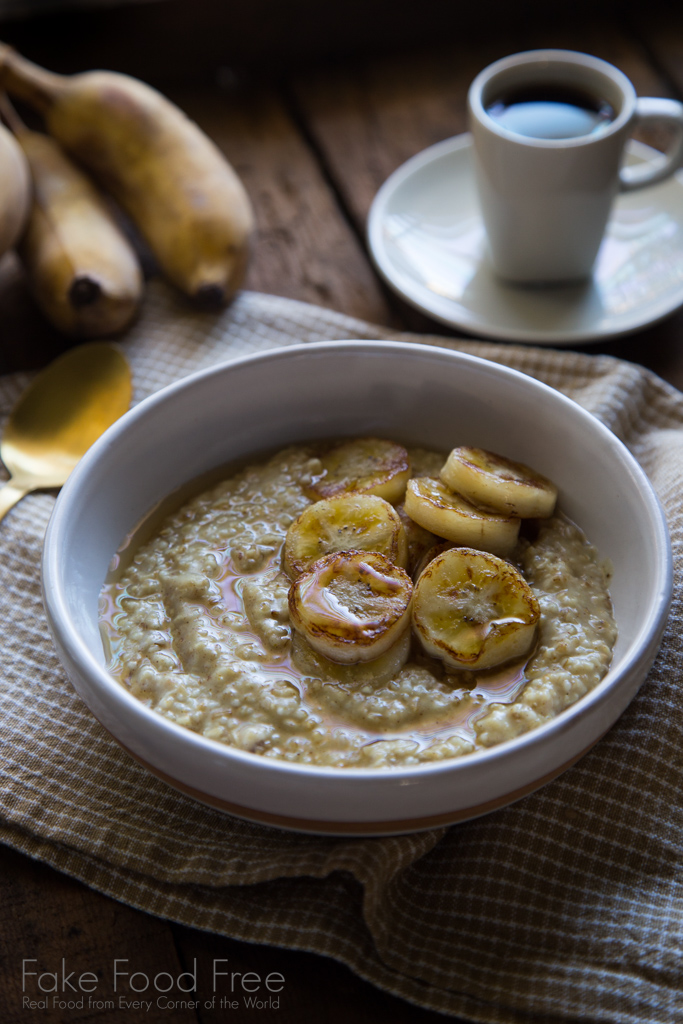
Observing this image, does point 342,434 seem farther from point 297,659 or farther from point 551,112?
point 551,112

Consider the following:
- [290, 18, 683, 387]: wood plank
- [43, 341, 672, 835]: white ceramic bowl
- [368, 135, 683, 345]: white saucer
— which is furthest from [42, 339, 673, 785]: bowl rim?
[290, 18, 683, 387]: wood plank

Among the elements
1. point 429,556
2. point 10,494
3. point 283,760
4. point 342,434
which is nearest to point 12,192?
point 10,494

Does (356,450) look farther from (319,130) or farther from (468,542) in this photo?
(319,130)

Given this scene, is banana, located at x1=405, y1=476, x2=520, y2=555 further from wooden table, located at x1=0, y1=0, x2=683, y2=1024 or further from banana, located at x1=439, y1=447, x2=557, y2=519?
wooden table, located at x1=0, y1=0, x2=683, y2=1024

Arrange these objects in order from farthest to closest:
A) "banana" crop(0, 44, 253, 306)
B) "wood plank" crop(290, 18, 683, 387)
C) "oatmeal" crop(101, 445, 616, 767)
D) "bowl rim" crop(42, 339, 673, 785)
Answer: "wood plank" crop(290, 18, 683, 387) → "banana" crop(0, 44, 253, 306) → "oatmeal" crop(101, 445, 616, 767) → "bowl rim" crop(42, 339, 673, 785)

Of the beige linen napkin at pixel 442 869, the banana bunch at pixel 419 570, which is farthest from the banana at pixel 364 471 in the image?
the beige linen napkin at pixel 442 869
